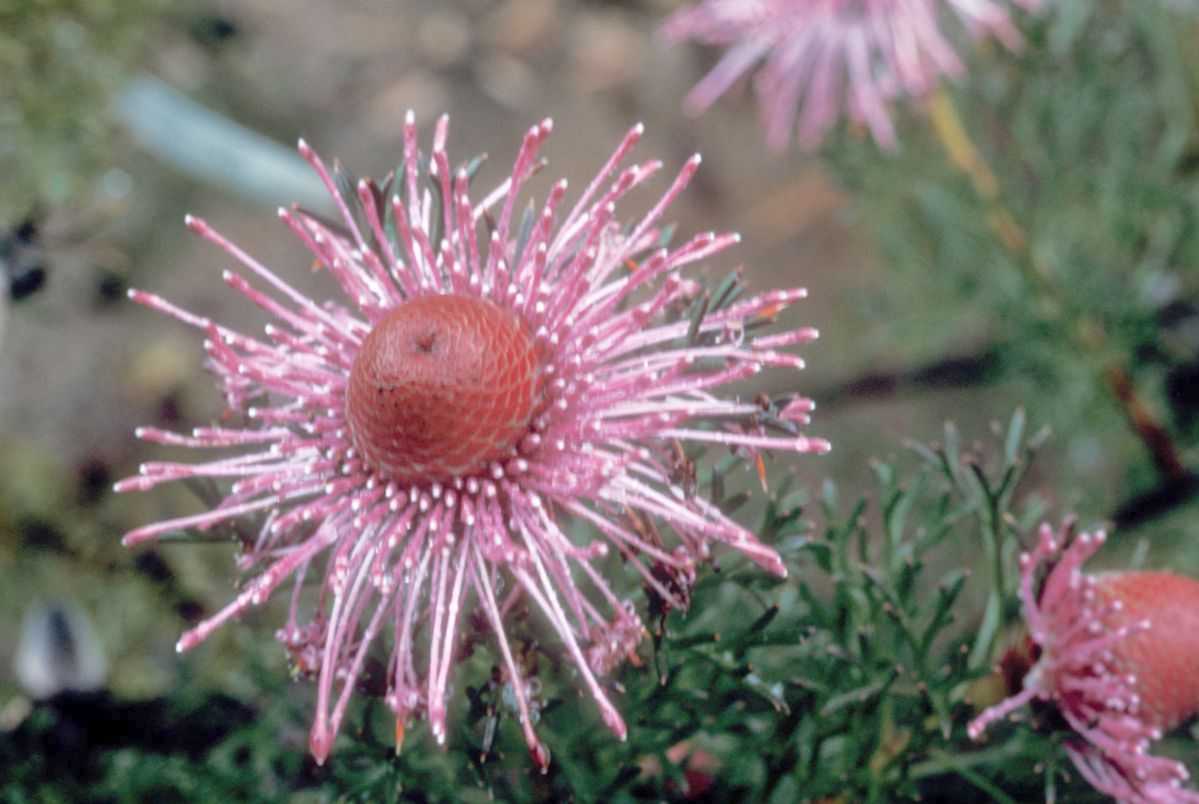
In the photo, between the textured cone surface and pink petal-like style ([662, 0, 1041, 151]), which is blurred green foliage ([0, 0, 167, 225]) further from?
the textured cone surface

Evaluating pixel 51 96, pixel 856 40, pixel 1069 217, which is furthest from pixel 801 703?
pixel 51 96

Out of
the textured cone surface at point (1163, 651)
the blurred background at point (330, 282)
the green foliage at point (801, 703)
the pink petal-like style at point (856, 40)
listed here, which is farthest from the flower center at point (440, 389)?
the pink petal-like style at point (856, 40)

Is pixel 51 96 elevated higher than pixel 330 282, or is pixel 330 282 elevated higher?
pixel 51 96

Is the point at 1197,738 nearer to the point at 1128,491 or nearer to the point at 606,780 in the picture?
the point at 606,780

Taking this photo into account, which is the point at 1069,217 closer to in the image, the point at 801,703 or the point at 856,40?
the point at 856,40

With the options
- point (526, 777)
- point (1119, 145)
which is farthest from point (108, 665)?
point (1119, 145)

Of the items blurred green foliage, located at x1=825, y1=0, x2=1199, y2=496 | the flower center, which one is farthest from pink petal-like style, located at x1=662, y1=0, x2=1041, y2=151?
the flower center
